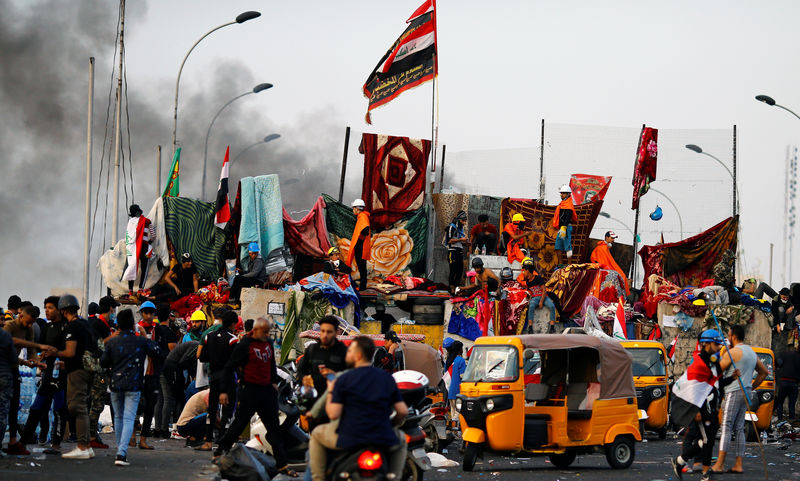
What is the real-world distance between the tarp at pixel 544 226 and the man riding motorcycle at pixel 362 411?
21597mm

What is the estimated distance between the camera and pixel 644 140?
3375 centimetres

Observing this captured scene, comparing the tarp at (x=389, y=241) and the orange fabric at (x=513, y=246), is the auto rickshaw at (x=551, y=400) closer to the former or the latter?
the orange fabric at (x=513, y=246)

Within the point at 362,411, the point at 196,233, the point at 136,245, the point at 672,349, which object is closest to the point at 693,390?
the point at 362,411

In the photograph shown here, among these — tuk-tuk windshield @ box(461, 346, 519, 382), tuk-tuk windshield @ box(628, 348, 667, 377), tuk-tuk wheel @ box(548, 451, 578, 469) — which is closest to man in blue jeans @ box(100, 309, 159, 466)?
tuk-tuk windshield @ box(461, 346, 519, 382)

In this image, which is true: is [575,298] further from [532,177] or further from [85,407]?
[85,407]

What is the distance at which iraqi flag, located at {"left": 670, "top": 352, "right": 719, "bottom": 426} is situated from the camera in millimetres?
13625

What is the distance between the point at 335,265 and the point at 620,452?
490 inches

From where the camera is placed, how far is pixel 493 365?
15.4 metres

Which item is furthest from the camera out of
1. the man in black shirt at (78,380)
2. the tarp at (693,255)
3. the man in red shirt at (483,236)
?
the tarp at (693,255)

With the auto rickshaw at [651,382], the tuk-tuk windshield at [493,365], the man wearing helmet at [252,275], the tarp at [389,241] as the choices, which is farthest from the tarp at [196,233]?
the tuk-tuk windshield at [493,365]

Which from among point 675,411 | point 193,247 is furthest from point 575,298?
point 675,411

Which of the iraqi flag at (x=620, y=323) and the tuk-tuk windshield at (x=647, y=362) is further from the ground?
the iraqi flag at (x=620, y=323)

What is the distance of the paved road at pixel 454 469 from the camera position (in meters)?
11.7

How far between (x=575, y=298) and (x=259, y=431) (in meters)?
15.7
